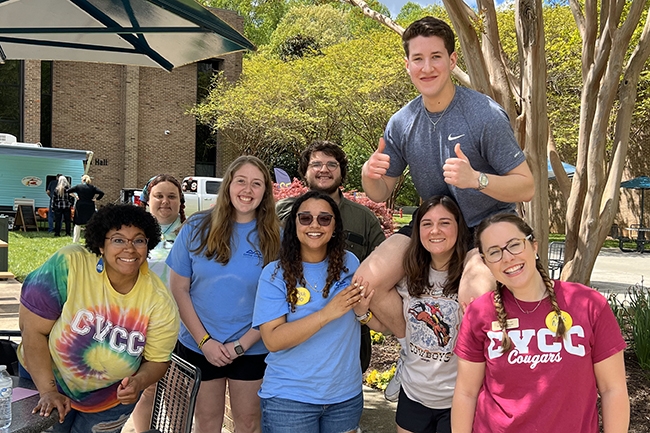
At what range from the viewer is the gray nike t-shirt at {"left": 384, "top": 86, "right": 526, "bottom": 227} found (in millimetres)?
2773

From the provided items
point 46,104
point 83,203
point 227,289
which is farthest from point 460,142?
point 46,104

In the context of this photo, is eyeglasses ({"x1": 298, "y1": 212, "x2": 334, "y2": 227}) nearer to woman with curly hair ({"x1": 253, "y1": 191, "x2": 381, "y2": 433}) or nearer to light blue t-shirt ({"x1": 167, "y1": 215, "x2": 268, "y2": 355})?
woman with curly hair ({"x1": 253, "y1": 191, "x2": 381, "y2": 433})

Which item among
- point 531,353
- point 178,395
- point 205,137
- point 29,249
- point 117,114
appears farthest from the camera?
point 205,137

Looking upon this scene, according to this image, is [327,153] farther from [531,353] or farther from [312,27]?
[312,27]

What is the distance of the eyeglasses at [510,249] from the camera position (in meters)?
2.44

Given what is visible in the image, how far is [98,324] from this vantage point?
293cm

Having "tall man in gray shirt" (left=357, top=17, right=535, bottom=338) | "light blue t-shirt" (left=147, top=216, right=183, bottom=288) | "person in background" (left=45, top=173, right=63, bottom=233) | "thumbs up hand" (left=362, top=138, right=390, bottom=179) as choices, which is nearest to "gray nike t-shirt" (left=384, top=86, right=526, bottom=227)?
"tall man in gray shirt" (left=357, top=17, right=535, bottom=338)

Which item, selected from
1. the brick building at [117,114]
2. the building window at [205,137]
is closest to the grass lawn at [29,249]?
the brick building at [117,114]

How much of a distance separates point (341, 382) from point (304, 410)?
22 centimetres

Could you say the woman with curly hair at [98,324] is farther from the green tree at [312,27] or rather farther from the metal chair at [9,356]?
the green tree at [312,27]

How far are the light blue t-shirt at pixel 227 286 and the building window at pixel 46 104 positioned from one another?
85.5 ft

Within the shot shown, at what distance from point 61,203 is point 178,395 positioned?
1707 centimetres

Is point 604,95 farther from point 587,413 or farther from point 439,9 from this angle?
point 439,9

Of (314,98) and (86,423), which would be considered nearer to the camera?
(86,423)
